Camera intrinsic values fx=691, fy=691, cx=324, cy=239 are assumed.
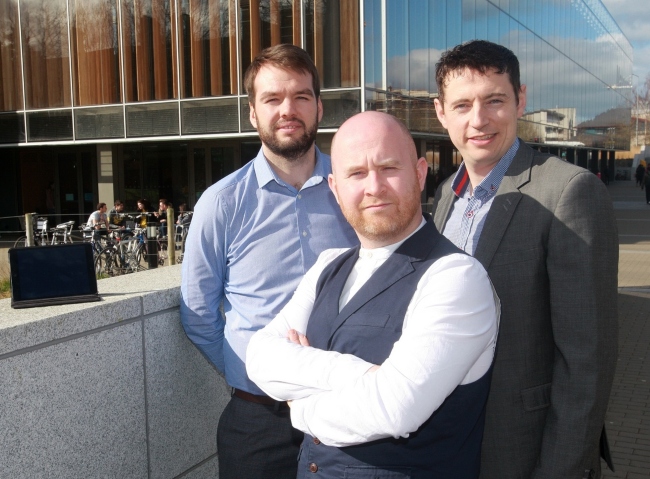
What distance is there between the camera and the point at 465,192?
2627 mm

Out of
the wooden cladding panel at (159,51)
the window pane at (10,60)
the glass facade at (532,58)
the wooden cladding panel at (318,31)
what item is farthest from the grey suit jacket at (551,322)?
the window pane at (10,60)

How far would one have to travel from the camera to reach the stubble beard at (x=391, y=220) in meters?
1.92

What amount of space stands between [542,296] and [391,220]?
2.03ft

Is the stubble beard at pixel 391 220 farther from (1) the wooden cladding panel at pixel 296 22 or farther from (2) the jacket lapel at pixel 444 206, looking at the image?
(1) the wooden cladding panel at pixel 296 22

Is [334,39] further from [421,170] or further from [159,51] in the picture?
[421,170]

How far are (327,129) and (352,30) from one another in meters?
2.58

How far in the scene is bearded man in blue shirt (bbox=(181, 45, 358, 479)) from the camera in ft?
8.74

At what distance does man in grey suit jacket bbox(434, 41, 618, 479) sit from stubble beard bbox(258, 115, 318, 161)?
2.39 ft

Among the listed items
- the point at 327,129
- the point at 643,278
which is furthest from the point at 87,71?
the point at 643,278

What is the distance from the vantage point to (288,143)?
9.32 ft

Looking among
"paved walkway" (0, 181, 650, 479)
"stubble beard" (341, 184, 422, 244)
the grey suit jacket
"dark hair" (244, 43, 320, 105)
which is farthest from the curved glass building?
"stubble beard" (341, 184, 422, 244)

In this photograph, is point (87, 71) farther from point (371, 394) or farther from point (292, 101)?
point (371, 394)

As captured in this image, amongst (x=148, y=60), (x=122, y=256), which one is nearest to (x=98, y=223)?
(x=122, y=256)

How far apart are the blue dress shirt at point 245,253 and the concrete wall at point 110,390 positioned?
8.7 inches
